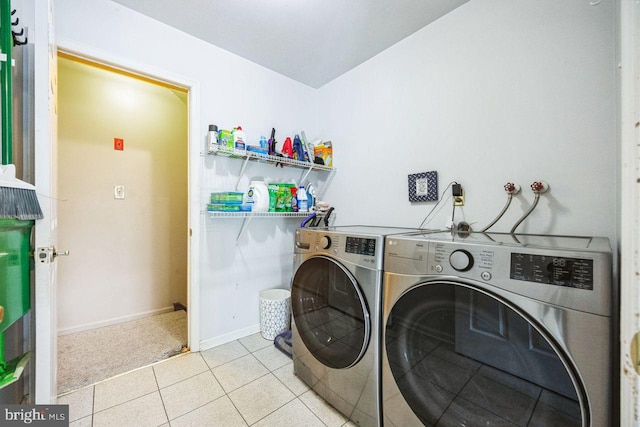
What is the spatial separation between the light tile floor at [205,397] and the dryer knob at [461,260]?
1.00 m

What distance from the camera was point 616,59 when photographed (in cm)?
98

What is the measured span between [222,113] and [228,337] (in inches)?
69.8

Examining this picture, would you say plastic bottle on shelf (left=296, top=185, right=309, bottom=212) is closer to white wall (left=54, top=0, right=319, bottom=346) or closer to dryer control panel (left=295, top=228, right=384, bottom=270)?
white wall (left=54, top=0, right=319, bottom=346)

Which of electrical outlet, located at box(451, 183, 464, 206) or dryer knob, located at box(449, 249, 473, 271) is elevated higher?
electrical outlet, located at box(451, 183, 464, 206)

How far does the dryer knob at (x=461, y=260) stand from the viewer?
0.79m

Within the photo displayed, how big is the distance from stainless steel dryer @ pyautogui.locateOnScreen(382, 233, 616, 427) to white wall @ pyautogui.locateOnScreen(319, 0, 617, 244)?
477 mm

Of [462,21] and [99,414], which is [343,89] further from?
[99,414]

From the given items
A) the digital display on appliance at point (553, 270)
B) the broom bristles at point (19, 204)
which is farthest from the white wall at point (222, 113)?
the digital display on appliance at point (553, 270)

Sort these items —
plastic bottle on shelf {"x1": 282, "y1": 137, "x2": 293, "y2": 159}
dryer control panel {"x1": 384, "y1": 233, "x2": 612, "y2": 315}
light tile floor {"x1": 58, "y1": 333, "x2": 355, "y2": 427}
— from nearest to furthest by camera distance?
dryer control panel {"x1": 384, "y1": 233, "x2": 612, "y2": 315}, light tile floor {"x1": 58, "y1": 333, "x2": 355, "y2": 427}, plastic bottle on shelf {"x1": 282, "y1": 137, "x2": 293, "y2": 159}

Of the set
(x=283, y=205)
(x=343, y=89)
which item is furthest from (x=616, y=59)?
(x=283, y=205)

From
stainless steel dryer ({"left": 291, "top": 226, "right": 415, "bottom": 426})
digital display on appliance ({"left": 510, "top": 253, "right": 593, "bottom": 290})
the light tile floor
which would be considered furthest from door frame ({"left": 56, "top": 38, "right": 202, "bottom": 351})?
digital display on appliance ({"left": 510, "top": 253, "right": 593, "bottom": 290})

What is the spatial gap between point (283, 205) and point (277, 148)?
56cm

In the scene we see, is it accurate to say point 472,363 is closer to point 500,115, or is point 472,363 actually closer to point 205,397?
point 500,115

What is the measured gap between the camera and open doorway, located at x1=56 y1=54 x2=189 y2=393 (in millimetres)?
2000
